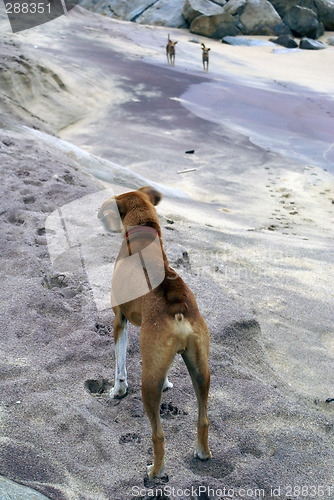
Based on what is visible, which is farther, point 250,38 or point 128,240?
point 250,38

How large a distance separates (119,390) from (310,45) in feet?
98.8

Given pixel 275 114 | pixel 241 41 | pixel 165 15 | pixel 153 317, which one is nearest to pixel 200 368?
pixel 153 317

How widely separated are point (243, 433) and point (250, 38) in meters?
31.5

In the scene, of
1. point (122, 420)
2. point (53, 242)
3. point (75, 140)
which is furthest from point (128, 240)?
point (75, 140)

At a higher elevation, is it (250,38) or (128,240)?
(128,240)

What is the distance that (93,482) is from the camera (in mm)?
2521

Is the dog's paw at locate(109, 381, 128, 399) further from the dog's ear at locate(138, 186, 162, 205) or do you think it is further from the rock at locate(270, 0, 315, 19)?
the rock at locate(270, 0, 315, 19)

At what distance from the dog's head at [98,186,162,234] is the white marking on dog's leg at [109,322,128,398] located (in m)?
0.69

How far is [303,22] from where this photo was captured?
103 feet

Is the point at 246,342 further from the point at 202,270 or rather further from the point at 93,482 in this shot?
the point at 93,482

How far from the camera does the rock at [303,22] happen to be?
31359 millimetres

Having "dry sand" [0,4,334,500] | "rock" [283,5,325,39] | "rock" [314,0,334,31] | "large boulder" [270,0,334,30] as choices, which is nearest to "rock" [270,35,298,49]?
"rock" [283,5,325,39]

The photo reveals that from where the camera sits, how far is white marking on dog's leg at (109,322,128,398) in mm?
3184

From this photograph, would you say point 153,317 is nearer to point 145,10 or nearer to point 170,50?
point 170,50
